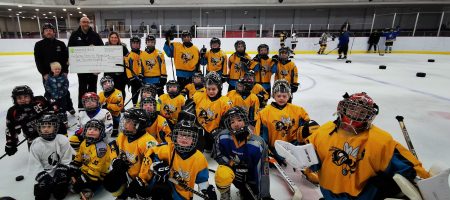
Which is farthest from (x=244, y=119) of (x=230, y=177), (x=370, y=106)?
(x=370, y=106)

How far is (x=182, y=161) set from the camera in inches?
66.7

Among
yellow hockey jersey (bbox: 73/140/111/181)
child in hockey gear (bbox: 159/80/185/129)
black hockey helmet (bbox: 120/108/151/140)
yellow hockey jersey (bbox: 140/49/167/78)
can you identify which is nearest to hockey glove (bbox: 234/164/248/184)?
black hockey helmet (bbox: 120/108/151/140)

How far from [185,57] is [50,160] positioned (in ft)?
8.90

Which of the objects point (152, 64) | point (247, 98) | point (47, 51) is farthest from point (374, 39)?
point (47, 51)

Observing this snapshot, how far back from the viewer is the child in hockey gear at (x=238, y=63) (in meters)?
4.27

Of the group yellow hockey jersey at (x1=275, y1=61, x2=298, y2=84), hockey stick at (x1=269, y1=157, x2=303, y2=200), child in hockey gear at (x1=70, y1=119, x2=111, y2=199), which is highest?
yellow hockey jersey at (x1=275, y1=61, x2=298, y2=84)

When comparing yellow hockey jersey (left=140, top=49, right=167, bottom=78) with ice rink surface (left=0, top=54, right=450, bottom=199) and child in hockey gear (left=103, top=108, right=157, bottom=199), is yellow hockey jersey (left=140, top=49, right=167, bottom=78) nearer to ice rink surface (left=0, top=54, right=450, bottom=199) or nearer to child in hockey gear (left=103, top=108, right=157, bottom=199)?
ice rink surface (left=0, top=54, right=450, bottom=199)

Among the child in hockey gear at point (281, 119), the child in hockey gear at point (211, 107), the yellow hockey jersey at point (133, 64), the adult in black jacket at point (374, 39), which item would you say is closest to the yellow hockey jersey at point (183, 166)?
the child in hockey gear at point (281, 119)

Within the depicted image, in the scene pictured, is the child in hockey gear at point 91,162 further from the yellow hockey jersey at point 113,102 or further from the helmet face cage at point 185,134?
the yellow hockey jersey at point 113,102

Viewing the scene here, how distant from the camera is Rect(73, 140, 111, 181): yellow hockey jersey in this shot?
206 centimetres

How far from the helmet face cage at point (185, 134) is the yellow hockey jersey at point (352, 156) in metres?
0.74

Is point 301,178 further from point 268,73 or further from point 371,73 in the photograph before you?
point 371,73

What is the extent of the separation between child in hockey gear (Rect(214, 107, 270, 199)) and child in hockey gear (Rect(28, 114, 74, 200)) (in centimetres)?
125

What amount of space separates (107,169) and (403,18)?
22.5 metres
